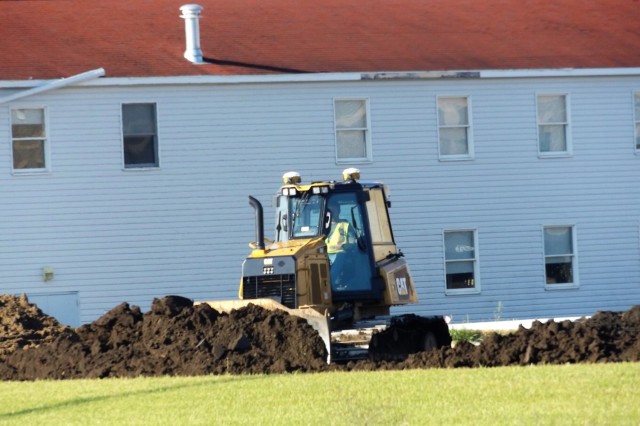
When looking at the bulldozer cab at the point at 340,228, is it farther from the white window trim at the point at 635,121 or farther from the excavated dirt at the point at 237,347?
the white window trim at the point at 635,121

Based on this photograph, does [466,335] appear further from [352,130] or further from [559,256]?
[559,256]

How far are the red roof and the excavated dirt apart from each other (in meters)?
10.1

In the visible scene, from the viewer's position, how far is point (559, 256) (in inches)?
1270

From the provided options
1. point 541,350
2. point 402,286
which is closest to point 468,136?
point 402,286

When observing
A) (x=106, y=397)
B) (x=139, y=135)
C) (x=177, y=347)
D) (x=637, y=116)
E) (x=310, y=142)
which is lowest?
(x=106, y=397)

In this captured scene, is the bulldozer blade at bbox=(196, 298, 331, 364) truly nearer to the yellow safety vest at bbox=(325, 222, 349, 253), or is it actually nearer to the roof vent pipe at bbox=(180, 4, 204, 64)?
the yellow safety vest at bbox=(325, 222, 349, 253)

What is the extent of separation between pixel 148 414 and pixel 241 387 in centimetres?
224

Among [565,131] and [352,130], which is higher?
[352,130]

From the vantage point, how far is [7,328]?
851 inches

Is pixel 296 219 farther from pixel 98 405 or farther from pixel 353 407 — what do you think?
pixel 353 407

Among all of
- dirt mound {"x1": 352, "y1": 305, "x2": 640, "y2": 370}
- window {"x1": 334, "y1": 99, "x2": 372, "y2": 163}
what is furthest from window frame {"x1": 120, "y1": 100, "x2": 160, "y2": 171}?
dirt mound {"x1": 352, "y1": 305, "x2": 640, "y2": 370}

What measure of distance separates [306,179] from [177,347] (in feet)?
38.3

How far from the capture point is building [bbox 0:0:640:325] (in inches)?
1138

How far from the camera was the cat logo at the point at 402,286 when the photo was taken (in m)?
21.5
